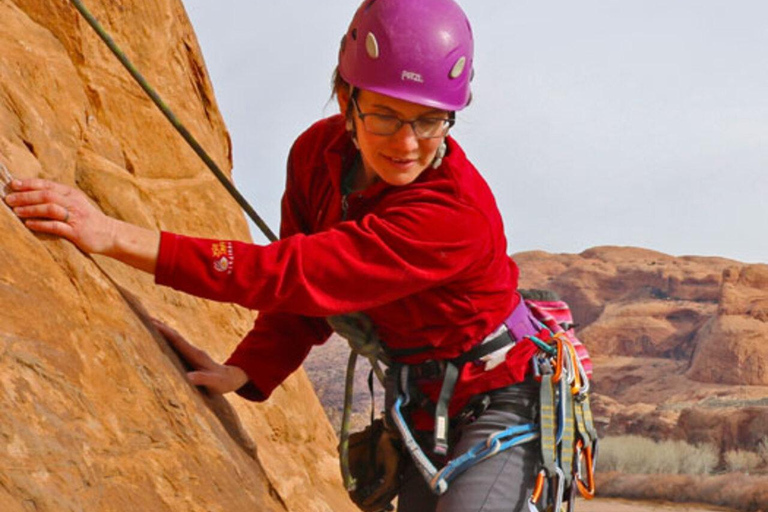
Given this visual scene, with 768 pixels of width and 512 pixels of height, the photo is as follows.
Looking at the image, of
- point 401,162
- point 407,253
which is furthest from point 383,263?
point 401,162

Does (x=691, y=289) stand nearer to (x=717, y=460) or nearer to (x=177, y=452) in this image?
(x=717, y=460)

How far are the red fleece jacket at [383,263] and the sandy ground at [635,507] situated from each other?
10.5 meters

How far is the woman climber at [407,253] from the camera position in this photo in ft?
9.95

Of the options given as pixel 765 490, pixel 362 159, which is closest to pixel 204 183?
pixel 362 159

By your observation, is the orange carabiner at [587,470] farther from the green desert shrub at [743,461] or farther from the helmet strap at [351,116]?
the green desert shrub at [743,461]

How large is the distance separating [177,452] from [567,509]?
4.76 feet

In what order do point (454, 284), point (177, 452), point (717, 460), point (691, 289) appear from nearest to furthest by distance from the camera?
point (177, 452) < point (454, 284) < point (717, 460) < point (691, 289)

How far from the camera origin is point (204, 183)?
5836 millimetres

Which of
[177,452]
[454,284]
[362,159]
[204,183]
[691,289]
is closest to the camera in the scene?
[177,452]

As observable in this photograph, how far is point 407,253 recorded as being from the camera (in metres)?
3.12

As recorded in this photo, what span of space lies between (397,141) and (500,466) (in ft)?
3.37

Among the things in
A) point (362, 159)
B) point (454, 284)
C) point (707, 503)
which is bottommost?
point (707, 503)

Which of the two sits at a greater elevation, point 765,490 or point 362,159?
point 362,159

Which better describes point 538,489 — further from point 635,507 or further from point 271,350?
point 635,507
